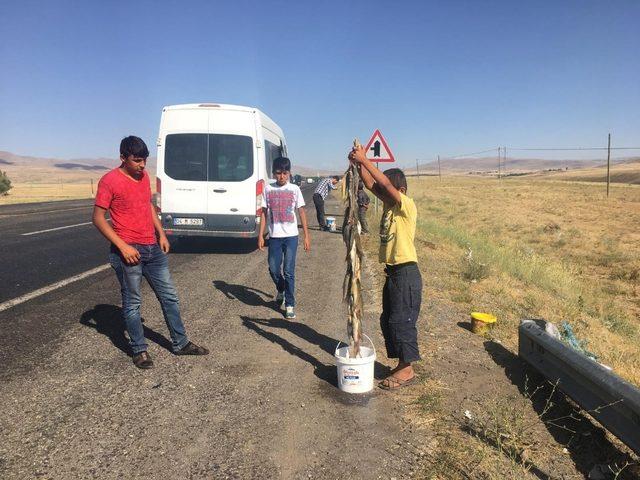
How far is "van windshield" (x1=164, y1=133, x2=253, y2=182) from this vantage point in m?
9.80

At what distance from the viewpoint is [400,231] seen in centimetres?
392

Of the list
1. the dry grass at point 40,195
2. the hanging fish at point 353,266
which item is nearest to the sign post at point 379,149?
the hanging fish at point 353,266

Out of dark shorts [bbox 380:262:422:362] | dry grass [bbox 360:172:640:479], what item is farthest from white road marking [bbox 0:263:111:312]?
dry grass [bbox 360:172:640:479]

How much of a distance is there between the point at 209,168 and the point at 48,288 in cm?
400

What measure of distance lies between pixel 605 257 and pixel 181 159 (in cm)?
1189

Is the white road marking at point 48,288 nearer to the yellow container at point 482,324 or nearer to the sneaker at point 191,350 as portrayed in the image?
the sneaker at point 191,350

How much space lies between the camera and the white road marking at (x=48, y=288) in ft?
20.3

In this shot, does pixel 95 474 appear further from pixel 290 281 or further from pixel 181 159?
pixel 181 159

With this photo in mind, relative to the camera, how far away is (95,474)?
285 cm

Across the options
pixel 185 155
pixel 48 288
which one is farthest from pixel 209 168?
pixel 48 288

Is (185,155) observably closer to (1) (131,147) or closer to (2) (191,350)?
(1) (131,147)

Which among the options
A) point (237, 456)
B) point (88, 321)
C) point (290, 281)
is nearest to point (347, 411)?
point (237, 456)

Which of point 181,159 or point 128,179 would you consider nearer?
point 128,179

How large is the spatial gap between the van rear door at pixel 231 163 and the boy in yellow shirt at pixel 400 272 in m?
6.20
